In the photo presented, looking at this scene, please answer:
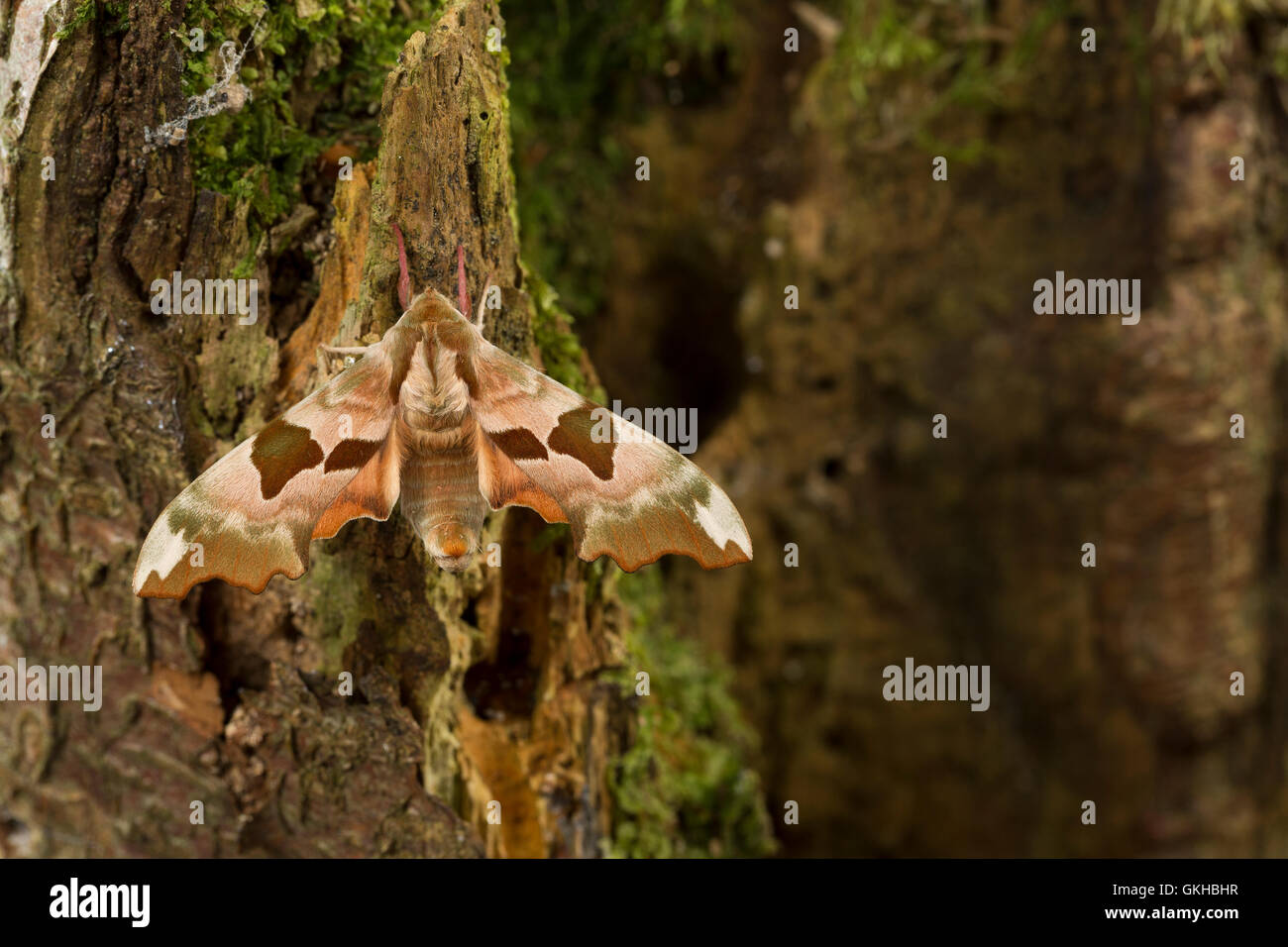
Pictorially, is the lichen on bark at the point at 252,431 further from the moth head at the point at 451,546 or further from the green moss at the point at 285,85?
the moth head at the point at 451,546

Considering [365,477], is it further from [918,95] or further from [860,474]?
[918,95]

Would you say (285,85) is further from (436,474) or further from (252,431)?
(436,474)

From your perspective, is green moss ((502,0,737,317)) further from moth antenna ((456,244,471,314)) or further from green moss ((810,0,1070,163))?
moth antenna ((456,244,471,314))

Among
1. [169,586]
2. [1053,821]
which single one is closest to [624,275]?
[169,586]

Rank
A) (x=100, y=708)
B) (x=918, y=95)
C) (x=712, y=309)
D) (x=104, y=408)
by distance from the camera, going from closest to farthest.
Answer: (x=104, y=408)
(x=100, y=708)
(x=918, y=95)
(x=712, y=309)

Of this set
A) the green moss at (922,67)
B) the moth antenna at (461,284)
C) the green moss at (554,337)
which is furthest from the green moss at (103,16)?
the green moss at (922,67)

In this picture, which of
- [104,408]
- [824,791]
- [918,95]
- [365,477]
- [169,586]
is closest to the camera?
[169,586]
